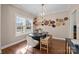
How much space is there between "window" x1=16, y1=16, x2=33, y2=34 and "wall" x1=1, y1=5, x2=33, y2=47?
0.07 meters

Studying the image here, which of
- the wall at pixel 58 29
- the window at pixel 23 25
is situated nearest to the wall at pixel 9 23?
the window at pixel 23 25

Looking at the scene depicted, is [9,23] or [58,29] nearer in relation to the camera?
[9,23]

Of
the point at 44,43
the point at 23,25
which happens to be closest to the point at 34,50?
the point at 44,43

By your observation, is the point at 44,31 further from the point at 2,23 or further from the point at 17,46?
the point at 2,23

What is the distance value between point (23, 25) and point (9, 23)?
26cm

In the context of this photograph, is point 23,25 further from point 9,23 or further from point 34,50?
point 34,50

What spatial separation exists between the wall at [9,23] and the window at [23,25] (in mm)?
74

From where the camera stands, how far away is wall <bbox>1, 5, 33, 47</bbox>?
4.42 feet

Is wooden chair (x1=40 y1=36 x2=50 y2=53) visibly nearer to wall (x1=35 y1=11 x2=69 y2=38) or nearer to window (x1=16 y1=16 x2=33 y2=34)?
wall (x1=35 y1=11 x2=69 y2=38)

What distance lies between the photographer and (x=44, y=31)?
1580mm

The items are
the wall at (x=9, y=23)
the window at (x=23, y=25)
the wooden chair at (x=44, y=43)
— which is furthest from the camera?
the wooden chair at (x=44, y=43)

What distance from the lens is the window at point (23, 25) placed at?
1.49 meters

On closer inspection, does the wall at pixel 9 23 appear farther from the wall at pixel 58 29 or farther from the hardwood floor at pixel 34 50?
the wall at pixel 58 29

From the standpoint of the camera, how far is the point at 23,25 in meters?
1.54
